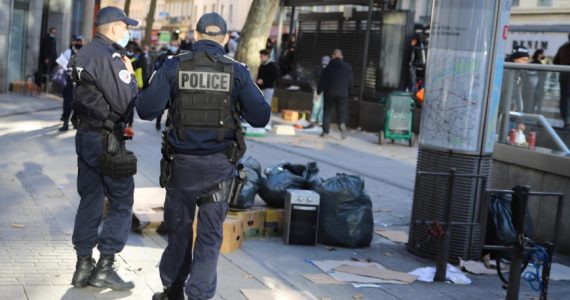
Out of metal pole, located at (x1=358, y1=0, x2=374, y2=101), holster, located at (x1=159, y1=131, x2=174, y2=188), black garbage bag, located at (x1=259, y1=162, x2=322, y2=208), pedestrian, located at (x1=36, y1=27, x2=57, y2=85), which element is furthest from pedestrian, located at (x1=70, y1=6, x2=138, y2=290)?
pedestrian, located at (x1=36, y1=27, x2=57, y2=85)

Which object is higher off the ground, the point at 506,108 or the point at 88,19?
the point at 88,19

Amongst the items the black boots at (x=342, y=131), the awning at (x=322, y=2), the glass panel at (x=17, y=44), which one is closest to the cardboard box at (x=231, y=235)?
the black boots at (x=342, y=131)

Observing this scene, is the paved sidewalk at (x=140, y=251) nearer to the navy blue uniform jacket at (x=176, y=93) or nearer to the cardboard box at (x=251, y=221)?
the cardboard box at (x=251, y=221)

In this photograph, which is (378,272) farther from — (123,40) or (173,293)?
(123,40)

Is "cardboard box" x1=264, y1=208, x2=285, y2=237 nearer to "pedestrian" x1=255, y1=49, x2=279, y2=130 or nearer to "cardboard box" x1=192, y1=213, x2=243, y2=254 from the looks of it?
"cardboard box" x1=192, y1=213, x2=243, y2=254

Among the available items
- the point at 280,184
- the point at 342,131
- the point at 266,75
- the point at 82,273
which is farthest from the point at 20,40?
the point at 82,273

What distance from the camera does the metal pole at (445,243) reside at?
7146 mm

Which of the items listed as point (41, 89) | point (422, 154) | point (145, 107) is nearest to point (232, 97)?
point (145, 107)

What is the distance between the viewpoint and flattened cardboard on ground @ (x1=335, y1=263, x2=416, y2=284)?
7223mm

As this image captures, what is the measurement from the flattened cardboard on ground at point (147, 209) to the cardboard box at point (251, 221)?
671 millimetres

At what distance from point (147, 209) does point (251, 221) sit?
0.98 metres

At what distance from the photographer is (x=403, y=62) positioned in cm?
2056

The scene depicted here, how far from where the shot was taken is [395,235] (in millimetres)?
9047

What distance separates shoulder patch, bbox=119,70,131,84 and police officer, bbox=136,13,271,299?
2.12ft
